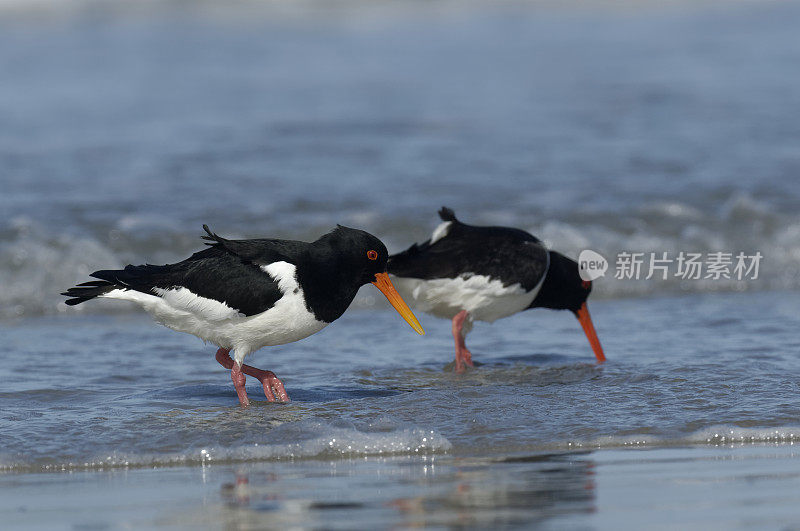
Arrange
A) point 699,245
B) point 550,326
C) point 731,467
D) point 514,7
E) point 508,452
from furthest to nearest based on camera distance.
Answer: point 514,7 < point 699,245 < point 550,326 < point 508,452 < point 731,467

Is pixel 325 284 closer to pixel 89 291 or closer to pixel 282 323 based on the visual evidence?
pixel 282 323

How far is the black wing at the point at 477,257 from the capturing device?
6.75m

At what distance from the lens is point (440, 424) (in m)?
4.89

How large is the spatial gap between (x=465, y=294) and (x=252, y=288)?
1925 mm

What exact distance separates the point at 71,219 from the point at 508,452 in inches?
275

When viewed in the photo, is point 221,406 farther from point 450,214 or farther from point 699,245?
point 699,245

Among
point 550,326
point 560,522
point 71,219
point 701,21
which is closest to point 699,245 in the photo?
point 550,326

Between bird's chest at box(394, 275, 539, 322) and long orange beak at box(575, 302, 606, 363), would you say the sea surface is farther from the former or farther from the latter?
bird's chest at box(394, 275, 539, 322)

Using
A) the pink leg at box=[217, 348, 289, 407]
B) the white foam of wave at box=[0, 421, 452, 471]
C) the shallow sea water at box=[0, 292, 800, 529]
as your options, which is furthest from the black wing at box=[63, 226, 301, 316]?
the white foam of wave at box=[0, 421, 452, 471]

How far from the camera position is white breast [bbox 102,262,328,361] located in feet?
17.4

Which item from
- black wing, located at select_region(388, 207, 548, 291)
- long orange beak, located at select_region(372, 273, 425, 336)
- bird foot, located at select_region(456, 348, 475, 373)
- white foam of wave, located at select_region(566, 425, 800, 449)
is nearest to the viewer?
white foam of wave, located at select_region(566, 425, 800, 449)

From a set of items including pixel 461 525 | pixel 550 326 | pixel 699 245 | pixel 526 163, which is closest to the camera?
pixel 461 525

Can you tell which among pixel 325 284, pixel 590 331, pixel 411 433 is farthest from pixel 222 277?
pixel 590 331

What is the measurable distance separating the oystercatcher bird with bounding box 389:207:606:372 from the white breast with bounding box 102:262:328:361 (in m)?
1.39
